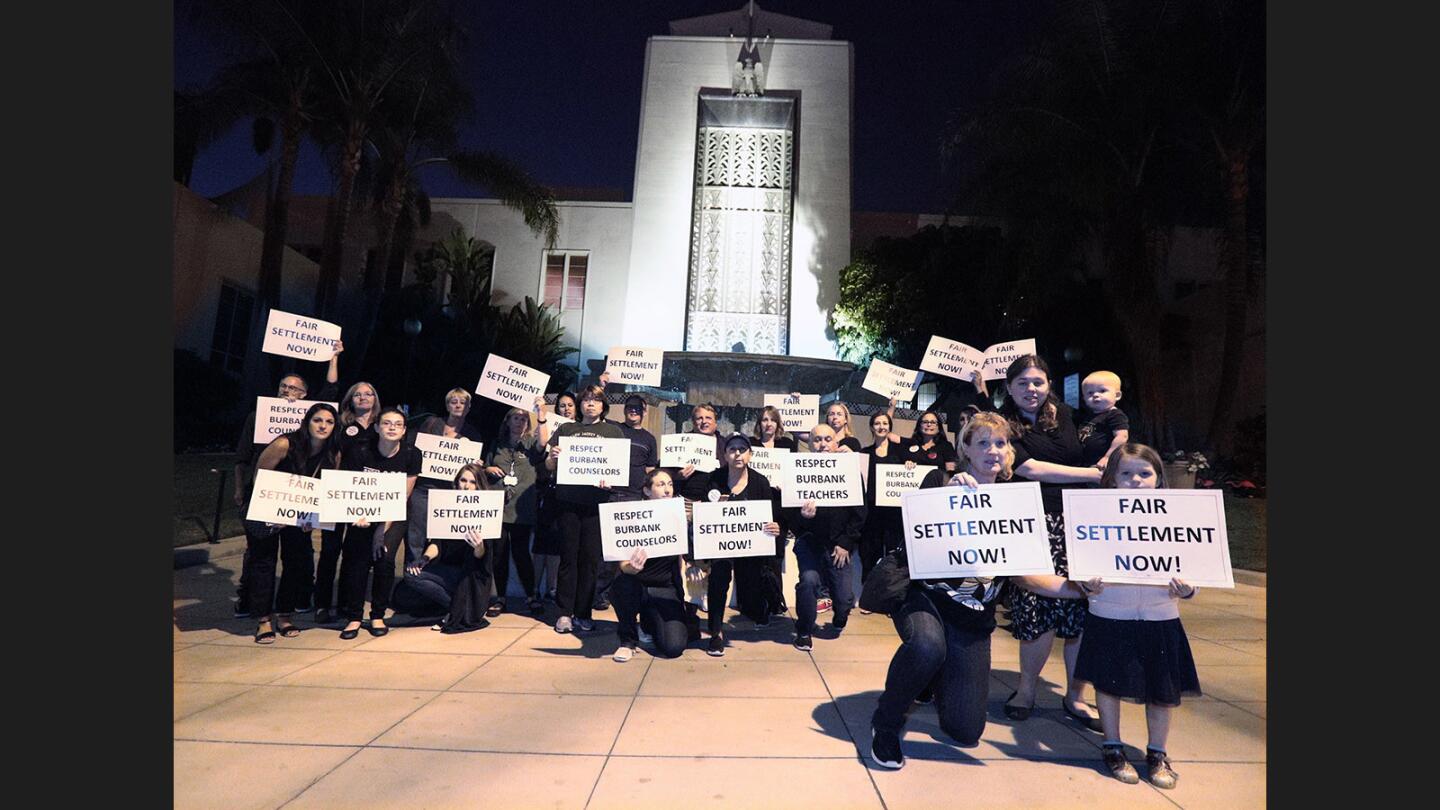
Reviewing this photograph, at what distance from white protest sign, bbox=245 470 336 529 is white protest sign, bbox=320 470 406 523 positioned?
0.30 ft

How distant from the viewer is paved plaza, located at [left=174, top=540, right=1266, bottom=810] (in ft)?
10.9

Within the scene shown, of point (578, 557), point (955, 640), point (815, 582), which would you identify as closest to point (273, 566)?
point (578, 557)

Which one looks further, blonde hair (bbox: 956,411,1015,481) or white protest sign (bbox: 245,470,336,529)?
white protest sign (bbox: 245,470,336,529)

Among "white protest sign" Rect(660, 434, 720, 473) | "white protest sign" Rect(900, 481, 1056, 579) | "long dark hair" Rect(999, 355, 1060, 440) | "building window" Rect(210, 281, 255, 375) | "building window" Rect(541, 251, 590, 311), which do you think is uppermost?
"building window" Rect(541, 251, 590, 311)

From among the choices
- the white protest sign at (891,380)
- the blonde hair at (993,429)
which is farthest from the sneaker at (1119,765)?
the white protest sign at (891,380)

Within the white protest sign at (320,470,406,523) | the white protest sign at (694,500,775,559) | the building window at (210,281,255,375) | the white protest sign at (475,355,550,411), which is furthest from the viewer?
the building window at (210,281,255,375)

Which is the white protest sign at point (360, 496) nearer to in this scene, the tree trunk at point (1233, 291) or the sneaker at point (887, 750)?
the sneaker at point (887, 750)

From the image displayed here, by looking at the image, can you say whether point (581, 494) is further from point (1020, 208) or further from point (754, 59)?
point (754, 59)

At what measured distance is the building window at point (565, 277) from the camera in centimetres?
2706

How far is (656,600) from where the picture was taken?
5.87 metres

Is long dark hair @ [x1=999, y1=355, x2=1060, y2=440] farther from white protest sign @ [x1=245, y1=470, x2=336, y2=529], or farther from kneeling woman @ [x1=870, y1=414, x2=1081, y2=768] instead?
white protest sign @ [x1=245, y1=470, x2=336, y2=529]

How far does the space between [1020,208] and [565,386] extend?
1423 centimetres

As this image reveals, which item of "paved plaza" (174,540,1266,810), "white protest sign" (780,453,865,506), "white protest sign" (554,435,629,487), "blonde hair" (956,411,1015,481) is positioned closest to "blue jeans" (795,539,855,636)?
"paved plaza" (174,540,1266,810)

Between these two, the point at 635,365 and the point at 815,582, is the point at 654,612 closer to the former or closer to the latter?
the point at 815,582
